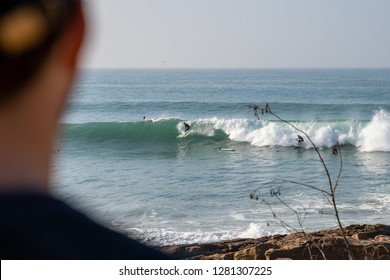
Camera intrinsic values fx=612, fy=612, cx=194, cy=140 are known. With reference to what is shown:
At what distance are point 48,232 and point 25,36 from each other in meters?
0.08

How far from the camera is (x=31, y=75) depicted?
241 millimetres

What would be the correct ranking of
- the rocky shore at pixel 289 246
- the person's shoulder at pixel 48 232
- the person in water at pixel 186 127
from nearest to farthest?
the person's shoulder at pixel 48 232 → the rocky shore at pixel 289 246 → the person in water at pixel 186 127

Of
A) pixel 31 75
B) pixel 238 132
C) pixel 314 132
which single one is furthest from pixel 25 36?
pixel 238 132

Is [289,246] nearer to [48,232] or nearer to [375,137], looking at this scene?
[48,232]

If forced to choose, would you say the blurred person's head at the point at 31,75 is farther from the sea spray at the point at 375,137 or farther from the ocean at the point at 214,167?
the sea spray at the point at 375,137

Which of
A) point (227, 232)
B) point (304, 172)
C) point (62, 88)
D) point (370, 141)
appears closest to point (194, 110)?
point (370, 141)

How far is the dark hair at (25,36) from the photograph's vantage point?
0.74ft

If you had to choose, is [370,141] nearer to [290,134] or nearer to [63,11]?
[290,134]

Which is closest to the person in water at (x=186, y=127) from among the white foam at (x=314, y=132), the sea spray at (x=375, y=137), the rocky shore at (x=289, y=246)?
the white foam at (x=314, y=132)

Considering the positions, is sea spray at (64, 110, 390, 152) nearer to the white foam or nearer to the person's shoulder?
the white foam

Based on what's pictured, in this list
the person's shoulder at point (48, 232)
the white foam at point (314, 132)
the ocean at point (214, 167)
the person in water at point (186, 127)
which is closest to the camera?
the person's shoulder at point (48, 232)

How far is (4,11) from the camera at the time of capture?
219 millimetres

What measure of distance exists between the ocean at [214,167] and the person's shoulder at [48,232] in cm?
3

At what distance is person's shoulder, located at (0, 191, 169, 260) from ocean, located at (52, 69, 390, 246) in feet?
0.11
